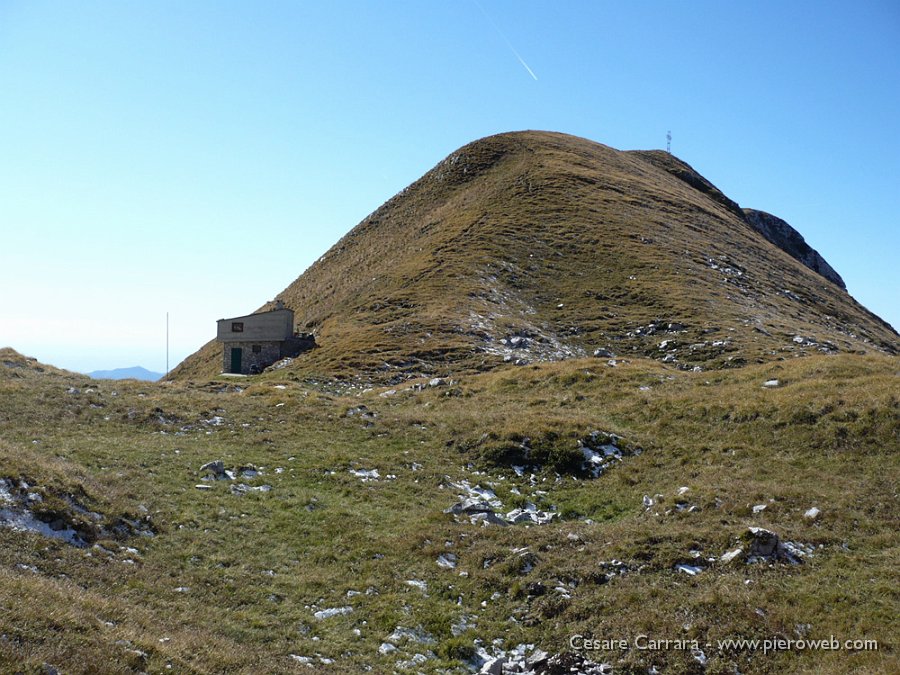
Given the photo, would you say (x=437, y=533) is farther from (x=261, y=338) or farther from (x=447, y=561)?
(x=261, y=338)

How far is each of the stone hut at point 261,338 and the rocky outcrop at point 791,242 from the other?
116 metres

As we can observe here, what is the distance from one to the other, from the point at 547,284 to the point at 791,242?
104 m

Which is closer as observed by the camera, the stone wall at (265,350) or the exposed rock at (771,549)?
the exposed rock at (771,549)

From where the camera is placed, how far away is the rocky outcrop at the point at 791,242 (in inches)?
5615

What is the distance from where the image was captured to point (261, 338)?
190 feet

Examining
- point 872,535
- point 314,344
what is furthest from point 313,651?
point 314,344

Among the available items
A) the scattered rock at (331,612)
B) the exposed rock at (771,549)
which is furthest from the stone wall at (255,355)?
the exposed rock at (771,549)

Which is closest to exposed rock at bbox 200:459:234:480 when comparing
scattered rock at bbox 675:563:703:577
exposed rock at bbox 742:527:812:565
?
scattered rock at bbox 675:563:703:577

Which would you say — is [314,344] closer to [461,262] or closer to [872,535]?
[461,262]

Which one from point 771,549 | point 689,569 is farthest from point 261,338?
point 771,549

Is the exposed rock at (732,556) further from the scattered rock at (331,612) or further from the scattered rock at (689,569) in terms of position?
the scattered rock at (331,612)

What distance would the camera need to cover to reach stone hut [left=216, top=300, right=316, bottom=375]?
57688mm

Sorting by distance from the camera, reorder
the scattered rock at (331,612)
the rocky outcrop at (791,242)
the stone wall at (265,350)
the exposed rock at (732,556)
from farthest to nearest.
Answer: the rocky outcrop at (791,242) < the stone wall at (265,350) < the exposed rock at (732,556) < the scattered rock at (331,612)

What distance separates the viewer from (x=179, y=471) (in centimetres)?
1966
